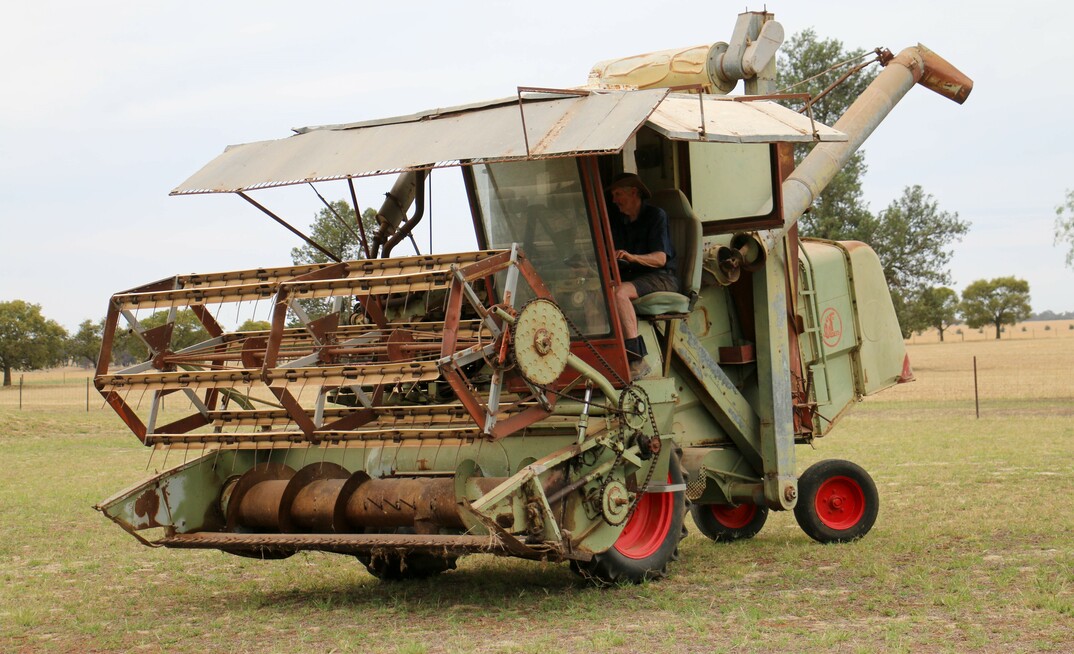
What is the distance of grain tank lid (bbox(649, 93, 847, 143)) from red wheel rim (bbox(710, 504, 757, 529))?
3992mm

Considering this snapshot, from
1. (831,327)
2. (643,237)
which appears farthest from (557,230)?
(831,327)

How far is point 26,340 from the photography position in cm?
6806

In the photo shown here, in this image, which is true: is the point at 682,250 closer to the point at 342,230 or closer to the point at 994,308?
the point at 342,230

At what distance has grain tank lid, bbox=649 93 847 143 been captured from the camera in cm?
845

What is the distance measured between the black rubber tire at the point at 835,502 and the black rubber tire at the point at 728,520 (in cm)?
54

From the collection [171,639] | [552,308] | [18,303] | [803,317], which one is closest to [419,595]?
[171,639]

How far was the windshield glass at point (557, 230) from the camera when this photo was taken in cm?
920

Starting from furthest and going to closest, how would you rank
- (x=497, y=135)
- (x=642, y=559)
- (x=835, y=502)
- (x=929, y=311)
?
(x=929, y=311) → (x=835, y=502) → (x=642, y=559) → (x=497, y=135)

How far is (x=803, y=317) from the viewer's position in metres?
11.6

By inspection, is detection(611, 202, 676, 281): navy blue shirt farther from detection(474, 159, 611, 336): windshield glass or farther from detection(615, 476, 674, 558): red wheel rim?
detection(615, 476, 674, 558): red wheel rim

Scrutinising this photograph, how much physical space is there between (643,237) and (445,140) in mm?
1856

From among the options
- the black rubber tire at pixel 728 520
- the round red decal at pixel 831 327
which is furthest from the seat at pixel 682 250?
the black rubber tire at pixel 728 520

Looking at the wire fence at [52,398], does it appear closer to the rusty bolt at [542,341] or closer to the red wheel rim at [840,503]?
the red wheel rim at [840,503]

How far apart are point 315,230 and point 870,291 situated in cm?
535
